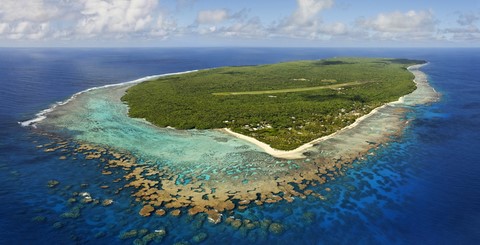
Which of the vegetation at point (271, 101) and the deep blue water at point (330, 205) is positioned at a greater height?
the vegetation at point (271, 101)

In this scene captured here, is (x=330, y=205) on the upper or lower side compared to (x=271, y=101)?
lower

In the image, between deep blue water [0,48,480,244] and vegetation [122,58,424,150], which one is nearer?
deep blue water [0,48,480,244]

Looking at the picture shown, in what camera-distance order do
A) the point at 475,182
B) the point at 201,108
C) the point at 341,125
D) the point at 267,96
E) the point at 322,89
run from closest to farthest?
the point at 475,182
the point at 341,125
the point at 201,108
the point at 267,96
the point at 322,89

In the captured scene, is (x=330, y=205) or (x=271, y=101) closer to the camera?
(x=330, y=205)

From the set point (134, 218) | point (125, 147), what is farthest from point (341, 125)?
point (134, 218)

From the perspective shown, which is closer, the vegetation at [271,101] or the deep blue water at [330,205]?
the deep blue water at [330,205]

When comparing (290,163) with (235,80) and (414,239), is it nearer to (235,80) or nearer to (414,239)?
(414,239)

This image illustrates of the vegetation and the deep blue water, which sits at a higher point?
the vegetation

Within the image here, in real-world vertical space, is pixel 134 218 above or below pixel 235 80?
below
